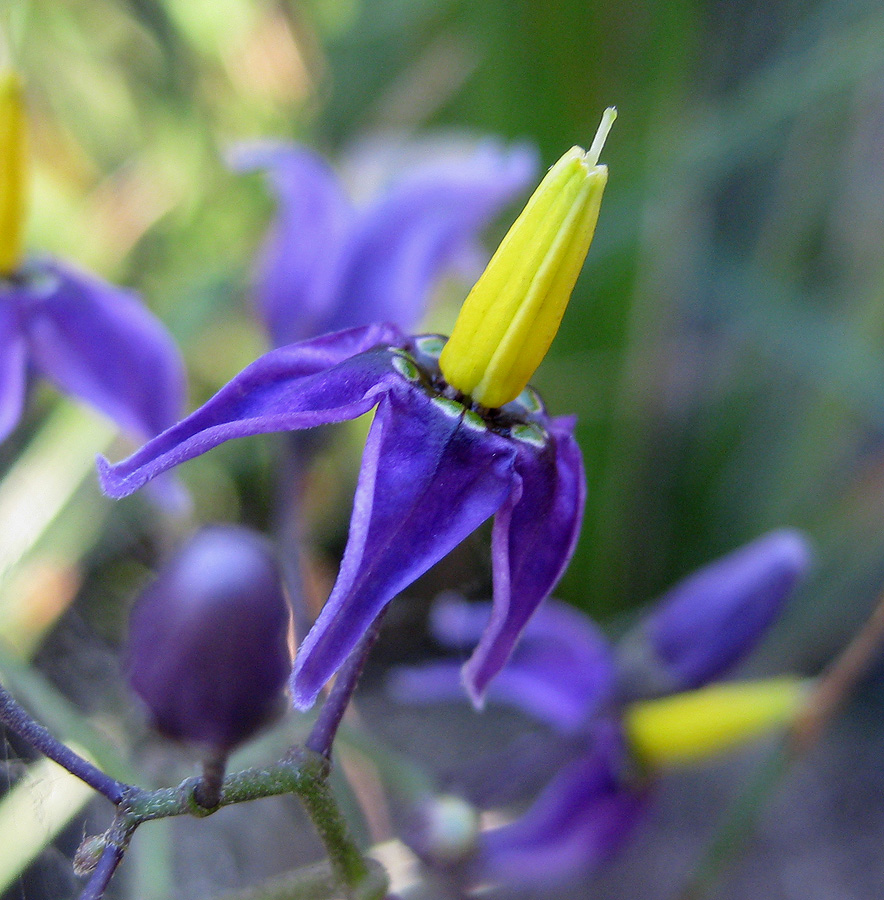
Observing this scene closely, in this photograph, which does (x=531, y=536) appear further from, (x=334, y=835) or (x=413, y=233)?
(x=413, y=233)

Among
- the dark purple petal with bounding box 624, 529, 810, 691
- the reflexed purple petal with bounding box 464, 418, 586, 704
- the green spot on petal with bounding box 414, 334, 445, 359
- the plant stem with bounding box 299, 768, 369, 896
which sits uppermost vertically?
the green spot on petal with bounding box 414, 334, 445, 359

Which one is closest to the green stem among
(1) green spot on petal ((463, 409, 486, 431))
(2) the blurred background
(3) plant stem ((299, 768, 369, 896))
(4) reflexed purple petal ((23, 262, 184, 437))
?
(3) plant stem ((299, 768, 369, 896))

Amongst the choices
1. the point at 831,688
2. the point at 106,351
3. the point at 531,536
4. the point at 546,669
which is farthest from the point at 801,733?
the point at 106,351

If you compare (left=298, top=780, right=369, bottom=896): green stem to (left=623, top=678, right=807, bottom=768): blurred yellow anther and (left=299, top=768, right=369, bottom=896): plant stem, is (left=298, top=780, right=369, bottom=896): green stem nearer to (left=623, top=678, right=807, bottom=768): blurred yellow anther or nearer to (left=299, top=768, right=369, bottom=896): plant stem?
(left=299, top=768, right=369, bottom=896): plant stem

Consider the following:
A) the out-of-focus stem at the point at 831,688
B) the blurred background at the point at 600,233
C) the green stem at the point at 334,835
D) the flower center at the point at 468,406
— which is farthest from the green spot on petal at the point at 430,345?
the blurred background at the point at 600,233

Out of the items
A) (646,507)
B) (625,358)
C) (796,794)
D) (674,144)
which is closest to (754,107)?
(674,144)

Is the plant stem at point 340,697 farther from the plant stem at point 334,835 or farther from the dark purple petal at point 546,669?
the dark purple petal at point 546,669
